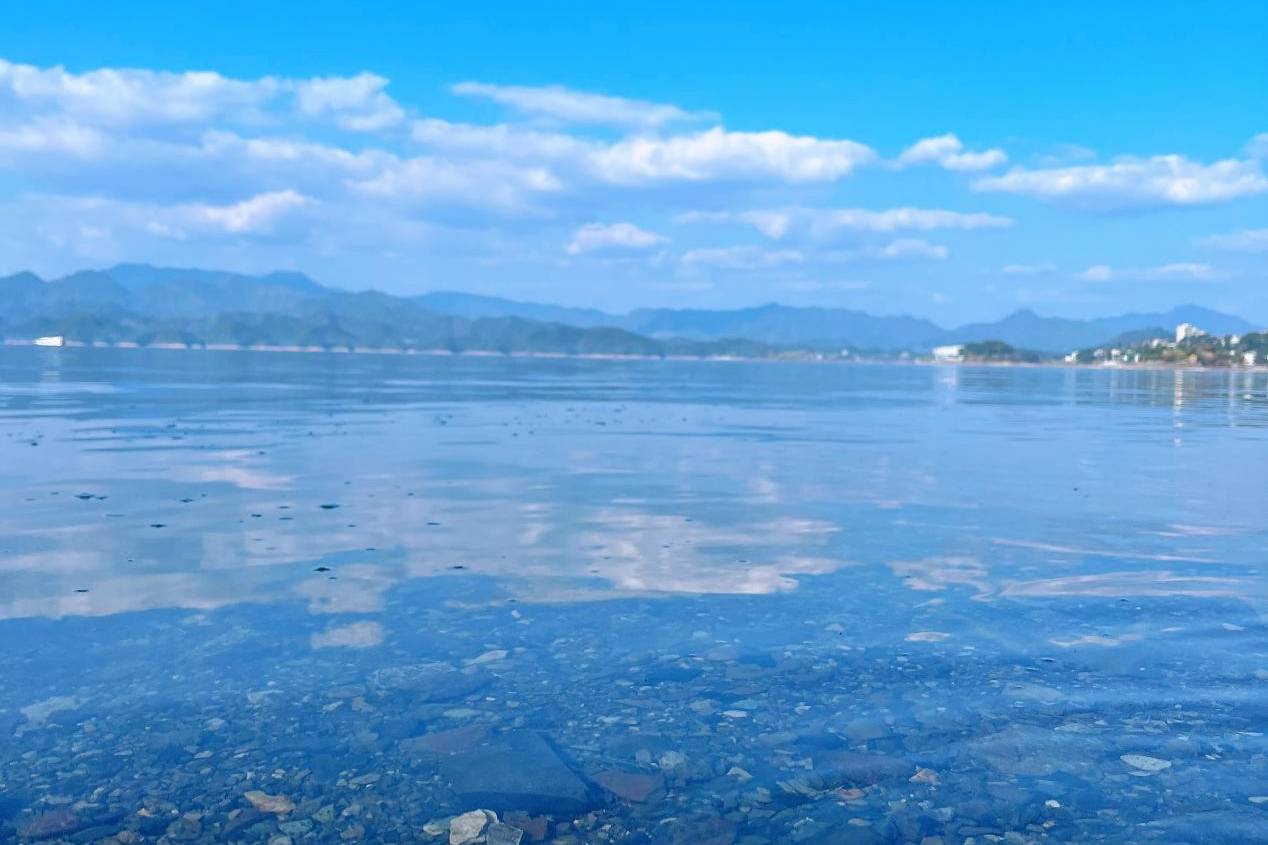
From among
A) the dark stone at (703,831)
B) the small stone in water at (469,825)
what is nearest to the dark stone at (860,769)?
the dark stone at (703,831)

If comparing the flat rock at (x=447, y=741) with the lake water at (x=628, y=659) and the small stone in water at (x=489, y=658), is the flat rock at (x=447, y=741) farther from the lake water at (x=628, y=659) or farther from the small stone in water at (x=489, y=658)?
the small stone in water at (x=489, y=658)

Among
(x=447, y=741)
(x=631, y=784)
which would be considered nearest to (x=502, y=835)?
(x=631, y=784)

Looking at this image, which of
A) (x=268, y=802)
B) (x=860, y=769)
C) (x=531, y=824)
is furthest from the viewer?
(x=860, y=769)

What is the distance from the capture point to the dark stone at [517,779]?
285 inches

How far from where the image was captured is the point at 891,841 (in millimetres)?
6711

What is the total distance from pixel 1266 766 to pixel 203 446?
26.9 m

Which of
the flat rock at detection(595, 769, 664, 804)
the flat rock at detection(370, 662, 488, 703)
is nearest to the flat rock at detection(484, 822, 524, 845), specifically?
the flat rock at detection(595, 769, 664, 804)

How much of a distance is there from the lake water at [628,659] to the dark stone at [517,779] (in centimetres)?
3

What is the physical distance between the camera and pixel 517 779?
24.8 ft

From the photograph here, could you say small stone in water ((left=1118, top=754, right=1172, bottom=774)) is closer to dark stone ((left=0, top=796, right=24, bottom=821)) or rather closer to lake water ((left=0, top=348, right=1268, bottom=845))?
lake water ((left=0, top=348, right=1268, bottom=845))

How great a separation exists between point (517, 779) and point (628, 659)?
2.78m

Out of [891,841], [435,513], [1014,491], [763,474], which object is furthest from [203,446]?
[891,841]

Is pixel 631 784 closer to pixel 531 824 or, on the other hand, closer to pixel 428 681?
pixel 531 824

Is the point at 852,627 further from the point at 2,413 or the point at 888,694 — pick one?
the point at 2,413
